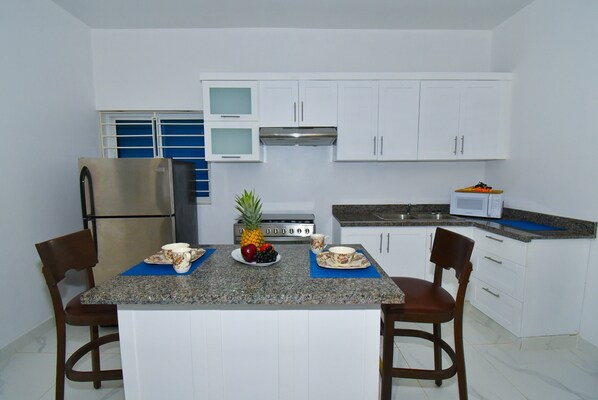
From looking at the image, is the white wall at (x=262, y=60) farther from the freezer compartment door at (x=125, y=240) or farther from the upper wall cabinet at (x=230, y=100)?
the freezer compartment door at (x=125, y=240)

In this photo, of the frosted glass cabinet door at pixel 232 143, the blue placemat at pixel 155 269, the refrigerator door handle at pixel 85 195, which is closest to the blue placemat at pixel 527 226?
the frosted glass cabinet door at pixel 232 143

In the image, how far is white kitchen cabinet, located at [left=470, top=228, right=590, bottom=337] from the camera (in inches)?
78.5

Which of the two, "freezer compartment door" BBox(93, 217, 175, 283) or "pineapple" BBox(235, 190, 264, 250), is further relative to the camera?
"freezer compartment door" BBox(93, 217, 175, 283)

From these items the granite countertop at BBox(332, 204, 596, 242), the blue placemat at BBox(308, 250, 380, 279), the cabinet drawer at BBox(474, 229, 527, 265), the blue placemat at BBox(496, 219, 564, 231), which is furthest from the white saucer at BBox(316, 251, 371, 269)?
the blue placemat at BBox(496, 219, 564, 231)

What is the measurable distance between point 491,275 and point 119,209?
317cm

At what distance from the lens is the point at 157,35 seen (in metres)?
2.94

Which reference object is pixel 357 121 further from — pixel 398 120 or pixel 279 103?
pixel 279 103

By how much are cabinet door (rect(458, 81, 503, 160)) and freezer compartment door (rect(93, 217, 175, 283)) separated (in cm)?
292

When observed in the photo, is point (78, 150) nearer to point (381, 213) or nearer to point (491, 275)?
point (381, 213)

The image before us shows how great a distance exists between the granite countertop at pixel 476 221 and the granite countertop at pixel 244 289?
146cm

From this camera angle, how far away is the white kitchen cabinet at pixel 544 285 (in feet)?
6.54

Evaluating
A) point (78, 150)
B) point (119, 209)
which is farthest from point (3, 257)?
point (78, 150)

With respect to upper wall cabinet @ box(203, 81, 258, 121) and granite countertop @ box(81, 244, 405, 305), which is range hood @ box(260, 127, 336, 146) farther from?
granite countertop @ box(81, 244, 405, 305)

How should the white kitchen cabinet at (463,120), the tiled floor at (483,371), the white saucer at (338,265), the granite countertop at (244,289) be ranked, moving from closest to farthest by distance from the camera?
1. the granite countertop at (244,289)
2. the white saucer at (338,265)
3. the tiled floor at (483,371)
4. the white kitchen cabinet at (463,120)
